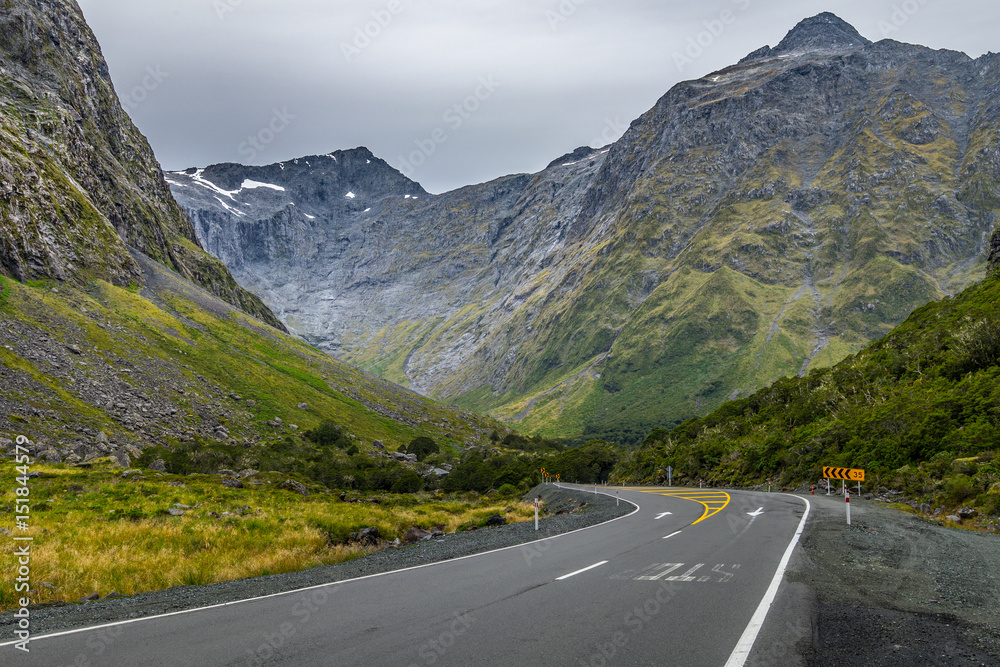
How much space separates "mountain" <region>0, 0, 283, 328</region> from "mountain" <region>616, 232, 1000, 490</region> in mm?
85007

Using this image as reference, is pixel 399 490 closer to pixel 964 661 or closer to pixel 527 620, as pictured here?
pixel 527 620

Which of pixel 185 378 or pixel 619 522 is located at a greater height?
pixel 185 378

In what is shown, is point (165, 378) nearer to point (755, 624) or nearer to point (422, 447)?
point (422, 447)

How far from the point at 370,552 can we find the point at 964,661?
16555 millimetres

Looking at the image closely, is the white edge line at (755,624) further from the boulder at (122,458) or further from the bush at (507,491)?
the boulder at (122,458)

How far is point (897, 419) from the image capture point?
29656mm

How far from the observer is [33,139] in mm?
92562

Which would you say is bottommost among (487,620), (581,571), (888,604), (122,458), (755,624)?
(122,458)

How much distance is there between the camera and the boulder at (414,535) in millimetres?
21312

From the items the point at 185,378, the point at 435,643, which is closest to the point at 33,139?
the point at 185,378

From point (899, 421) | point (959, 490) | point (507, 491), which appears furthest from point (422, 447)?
point (959, 490)

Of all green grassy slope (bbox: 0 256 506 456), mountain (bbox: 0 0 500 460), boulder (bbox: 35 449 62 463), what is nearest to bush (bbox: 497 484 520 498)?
mountain (bbox: 0 0 500 460)

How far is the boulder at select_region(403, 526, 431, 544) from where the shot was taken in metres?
21.3

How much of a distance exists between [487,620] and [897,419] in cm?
3029
